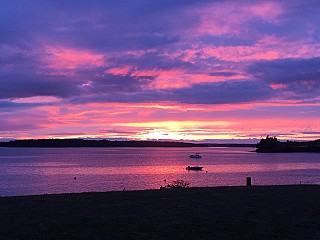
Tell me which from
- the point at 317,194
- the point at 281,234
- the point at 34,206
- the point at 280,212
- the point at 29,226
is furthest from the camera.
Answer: the point at 317,194

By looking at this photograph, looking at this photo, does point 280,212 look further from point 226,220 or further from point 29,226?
point 29,226

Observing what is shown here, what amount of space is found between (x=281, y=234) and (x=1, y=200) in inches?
453

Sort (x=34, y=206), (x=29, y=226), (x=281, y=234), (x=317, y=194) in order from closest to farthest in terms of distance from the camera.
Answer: (x=281, y=234), (x=29, y=226), (x=34, y=206), (x=317, y=194)

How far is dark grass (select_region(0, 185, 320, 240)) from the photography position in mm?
11500

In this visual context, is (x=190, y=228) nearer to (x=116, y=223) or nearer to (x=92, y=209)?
(x=116, y=223)

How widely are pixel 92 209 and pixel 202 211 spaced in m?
3.69

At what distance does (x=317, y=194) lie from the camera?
63.3 ft

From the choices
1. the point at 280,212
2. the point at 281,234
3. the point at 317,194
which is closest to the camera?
the point at 281,234

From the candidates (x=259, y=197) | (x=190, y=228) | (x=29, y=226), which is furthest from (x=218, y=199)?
(x=29, y=226)

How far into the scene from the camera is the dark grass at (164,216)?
1150cm

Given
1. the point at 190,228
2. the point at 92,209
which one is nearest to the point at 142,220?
the point at 190,228

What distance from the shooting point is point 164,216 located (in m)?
13.8

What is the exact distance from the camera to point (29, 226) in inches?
489

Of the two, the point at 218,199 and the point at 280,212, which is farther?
the point at 218,199
